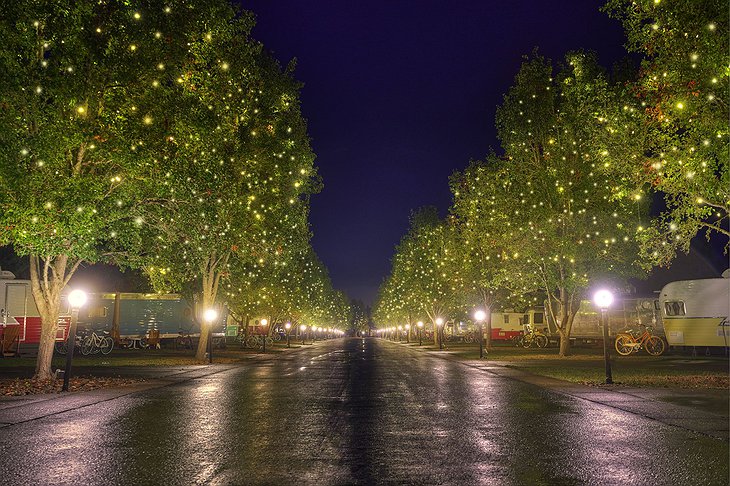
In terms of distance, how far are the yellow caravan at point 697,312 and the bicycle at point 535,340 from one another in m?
16.0

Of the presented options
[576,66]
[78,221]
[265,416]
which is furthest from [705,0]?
[78,221]

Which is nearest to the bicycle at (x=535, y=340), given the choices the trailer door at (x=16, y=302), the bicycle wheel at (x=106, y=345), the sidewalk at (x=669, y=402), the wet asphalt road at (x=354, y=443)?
the sidewalk at (x=669, y=402)

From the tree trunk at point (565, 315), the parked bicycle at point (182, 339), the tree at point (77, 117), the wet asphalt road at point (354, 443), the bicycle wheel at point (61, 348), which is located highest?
the tree at point (77, 117)

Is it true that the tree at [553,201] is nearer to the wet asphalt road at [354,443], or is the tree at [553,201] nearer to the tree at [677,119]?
the tree at [677,119]

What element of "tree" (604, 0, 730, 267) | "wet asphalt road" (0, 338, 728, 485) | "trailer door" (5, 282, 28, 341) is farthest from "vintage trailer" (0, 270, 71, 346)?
"tree" (604, 0, 730, 267)

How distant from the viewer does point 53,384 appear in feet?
56.7

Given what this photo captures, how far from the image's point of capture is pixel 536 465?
7.65 m

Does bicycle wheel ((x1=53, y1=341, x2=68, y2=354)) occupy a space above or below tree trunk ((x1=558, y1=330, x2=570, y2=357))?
below

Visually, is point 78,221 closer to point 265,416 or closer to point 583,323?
point 265,416

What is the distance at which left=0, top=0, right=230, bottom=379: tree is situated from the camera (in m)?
15.2

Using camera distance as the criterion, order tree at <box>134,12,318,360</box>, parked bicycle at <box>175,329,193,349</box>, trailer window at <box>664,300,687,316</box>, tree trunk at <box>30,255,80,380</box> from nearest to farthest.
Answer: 1. tree trunk at <box>30,255,80,380</box>
2. tree at <box>134,12,318,360</box>
3. trailer window at <box>664,300,687,316</box>
4. parked bicycle at <box>175,329,193,349</box>

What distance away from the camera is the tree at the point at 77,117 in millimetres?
15242

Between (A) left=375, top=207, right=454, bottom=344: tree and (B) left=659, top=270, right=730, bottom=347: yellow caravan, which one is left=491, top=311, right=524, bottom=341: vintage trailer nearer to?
(A) left=375, top=207, right=454, bottom=344: tree

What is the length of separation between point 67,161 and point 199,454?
1258 cm
